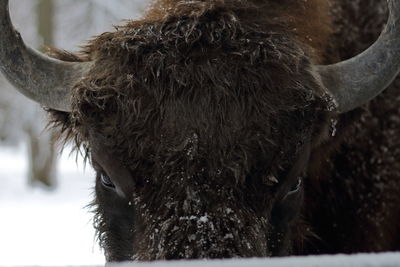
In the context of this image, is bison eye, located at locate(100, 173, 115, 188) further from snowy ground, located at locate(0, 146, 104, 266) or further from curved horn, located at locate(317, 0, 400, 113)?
snowy ground, located at locate(0, 146, 104, 266)

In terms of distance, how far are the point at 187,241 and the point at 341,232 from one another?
2394 millimetres

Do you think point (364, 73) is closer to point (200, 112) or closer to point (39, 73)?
point (200, 112)

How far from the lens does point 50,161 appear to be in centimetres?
→ 2197

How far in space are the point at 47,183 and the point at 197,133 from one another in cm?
1922

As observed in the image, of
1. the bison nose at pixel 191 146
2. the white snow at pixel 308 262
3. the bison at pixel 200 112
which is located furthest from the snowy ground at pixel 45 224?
the white snow at pixel 308 262

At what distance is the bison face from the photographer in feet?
10.5

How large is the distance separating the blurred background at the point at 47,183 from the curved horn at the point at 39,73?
27.0ft

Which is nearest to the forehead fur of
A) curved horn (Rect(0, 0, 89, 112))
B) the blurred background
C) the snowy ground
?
curved horn (Rect(0, 0, 89, 112))

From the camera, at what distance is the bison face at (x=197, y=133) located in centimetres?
319

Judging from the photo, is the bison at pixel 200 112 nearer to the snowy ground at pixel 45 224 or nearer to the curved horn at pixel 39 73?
the curved horn at pixel 39 73

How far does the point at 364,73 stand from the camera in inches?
158

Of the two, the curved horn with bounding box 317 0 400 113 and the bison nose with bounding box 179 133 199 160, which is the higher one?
the curved horn with bounding box 317 0 400 113

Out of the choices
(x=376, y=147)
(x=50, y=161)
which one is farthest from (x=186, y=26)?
(x=50, y=161)

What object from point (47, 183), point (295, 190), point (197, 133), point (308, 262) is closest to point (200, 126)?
point (197, 133)
